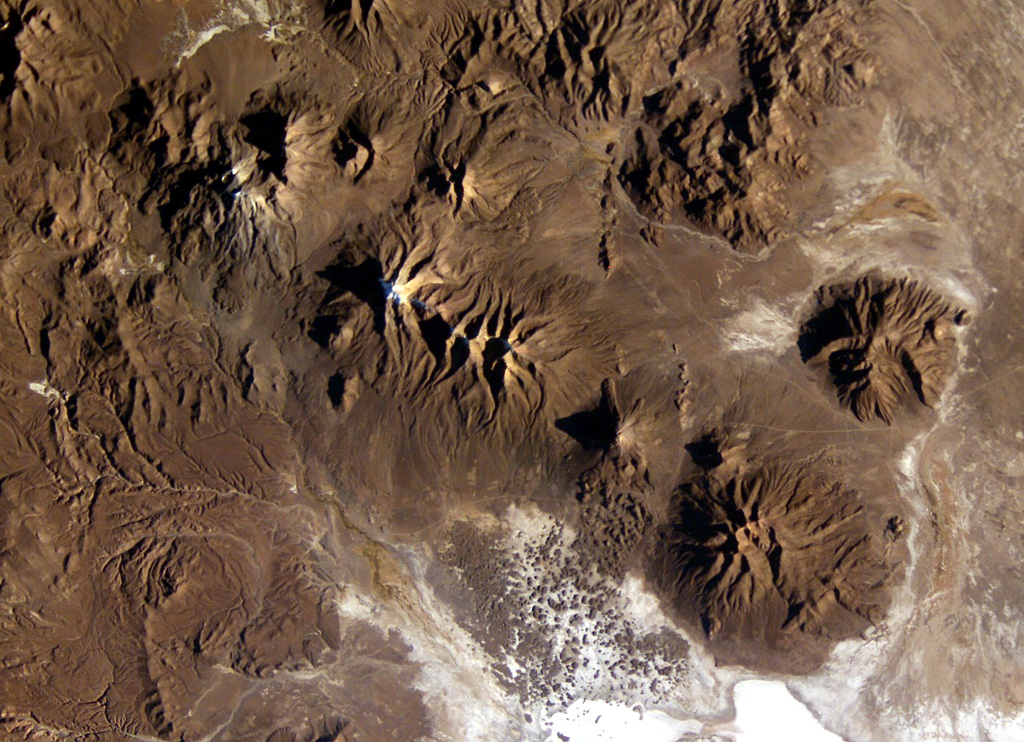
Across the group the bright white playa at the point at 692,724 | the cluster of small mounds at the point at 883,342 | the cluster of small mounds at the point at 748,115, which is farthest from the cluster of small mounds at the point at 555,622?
the cluster of small mounds at the point at 748,115

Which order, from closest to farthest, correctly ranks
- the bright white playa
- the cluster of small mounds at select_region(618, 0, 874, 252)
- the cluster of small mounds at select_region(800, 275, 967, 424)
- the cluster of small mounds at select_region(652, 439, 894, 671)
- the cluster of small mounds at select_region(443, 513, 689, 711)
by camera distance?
the cluster of small mounds at select_region(618, 0, 874, 252), the cluster of small mounds at select_region(800, 275, 967, 424), the cluster of small mounds at select_region(652, 439, 894, 671), the cluster of small mounds at select_region(443, 513, 689, 711), the bright white playa

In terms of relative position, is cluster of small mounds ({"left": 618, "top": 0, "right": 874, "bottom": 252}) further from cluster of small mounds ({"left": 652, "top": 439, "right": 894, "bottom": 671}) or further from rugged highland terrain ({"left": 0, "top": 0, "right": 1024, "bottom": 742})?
cluster of small mounds ({"left": 652, "top": 439, "right": 894, "bottom": 671})

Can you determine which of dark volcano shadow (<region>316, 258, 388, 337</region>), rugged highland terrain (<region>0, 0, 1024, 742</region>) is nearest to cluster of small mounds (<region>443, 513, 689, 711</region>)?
rugged highland terrain (<region>0, 0, 1024, 742</region>)

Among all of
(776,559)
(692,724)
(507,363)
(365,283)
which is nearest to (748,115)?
(507,363)

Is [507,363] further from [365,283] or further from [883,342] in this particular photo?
[883,342]

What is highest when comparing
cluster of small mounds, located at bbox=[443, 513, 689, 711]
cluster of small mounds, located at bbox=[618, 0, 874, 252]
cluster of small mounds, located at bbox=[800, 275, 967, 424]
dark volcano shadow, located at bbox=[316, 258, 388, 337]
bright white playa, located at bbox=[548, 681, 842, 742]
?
cluster of small mounds, located at bbox=[618, 0, 874, 252]
